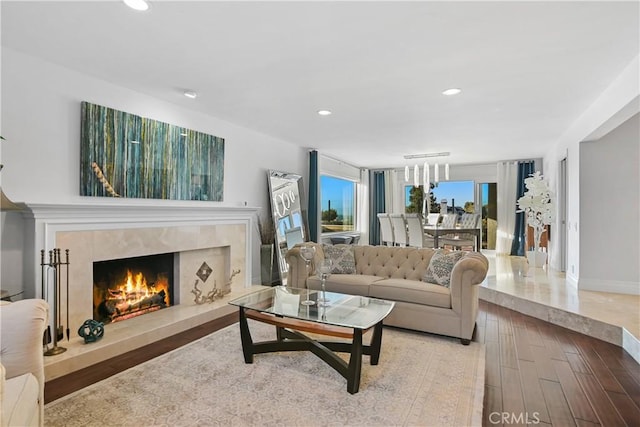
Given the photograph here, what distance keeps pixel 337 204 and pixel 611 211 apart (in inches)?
210

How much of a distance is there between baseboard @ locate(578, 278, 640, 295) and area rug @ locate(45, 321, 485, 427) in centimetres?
264

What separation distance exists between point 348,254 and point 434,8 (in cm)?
283

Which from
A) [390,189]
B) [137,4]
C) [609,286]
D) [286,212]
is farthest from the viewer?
[390,189]

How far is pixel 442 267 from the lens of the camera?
11.7 feet

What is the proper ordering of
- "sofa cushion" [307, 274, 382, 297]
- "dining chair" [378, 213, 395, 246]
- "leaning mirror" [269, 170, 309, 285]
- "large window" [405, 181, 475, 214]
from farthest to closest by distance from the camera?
"large window" [405, 181, 475, 214] → "dining chair" [378, 213, 395, 246] → "leaning mirror" [269, 170, 309, 285] → "sofa cushion" [307, 274, 382, 297]

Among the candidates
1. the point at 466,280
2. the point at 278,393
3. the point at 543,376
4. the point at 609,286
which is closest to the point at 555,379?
the point at 543,376

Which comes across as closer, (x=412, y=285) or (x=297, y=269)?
(x=412, y=285)

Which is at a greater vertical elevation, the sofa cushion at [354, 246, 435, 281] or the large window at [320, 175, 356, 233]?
the large window at [320, 175, 356, 233]

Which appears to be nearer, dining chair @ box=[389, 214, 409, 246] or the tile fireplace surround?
the tile fireplace surround

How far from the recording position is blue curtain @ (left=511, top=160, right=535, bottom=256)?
8055 mm

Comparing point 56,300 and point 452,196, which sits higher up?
point 452,196

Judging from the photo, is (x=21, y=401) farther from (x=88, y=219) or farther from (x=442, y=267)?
(x=442, y=267)

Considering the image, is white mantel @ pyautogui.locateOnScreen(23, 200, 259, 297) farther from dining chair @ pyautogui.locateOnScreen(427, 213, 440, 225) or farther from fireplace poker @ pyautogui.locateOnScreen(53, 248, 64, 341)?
dining chair @ pyautogui.locateOnScreen(427, 213, 440, 225)

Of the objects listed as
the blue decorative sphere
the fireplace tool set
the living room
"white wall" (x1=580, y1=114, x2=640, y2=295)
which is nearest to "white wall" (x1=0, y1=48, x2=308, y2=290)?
the living room
